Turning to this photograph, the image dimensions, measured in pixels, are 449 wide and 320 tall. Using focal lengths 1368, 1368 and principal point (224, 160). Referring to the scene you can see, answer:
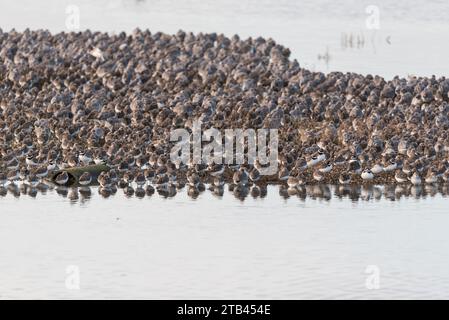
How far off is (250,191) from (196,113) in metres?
7.71

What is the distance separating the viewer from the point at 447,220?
3272 cm

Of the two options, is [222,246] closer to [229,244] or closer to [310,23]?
[229,244]

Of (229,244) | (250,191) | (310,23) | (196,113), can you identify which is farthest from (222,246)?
(310,23)

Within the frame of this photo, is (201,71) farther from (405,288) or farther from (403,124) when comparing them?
(405,288)

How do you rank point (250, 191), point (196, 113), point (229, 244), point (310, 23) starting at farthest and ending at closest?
point (310, 23) → point (196, 113) → point (250, 191) → point (229, 244)

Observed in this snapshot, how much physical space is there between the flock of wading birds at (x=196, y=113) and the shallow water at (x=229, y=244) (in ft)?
4.76

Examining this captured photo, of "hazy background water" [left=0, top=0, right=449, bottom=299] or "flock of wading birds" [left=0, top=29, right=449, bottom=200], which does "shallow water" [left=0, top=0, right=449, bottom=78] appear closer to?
"flock of wading birds" [left=0, top=29, right=449, bottom=200]

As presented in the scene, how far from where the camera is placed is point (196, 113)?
4350 centimetres

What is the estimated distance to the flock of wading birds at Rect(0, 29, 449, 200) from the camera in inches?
1489

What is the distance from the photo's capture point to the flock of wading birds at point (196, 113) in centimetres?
3781

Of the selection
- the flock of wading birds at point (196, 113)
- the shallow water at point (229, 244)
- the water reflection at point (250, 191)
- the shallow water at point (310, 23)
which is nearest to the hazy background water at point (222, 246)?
the shallow water at point (229, 244)

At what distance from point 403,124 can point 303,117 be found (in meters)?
3.30

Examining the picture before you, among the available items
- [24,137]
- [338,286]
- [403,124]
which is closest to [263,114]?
[403,124]

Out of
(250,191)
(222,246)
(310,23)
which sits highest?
(310,23)
